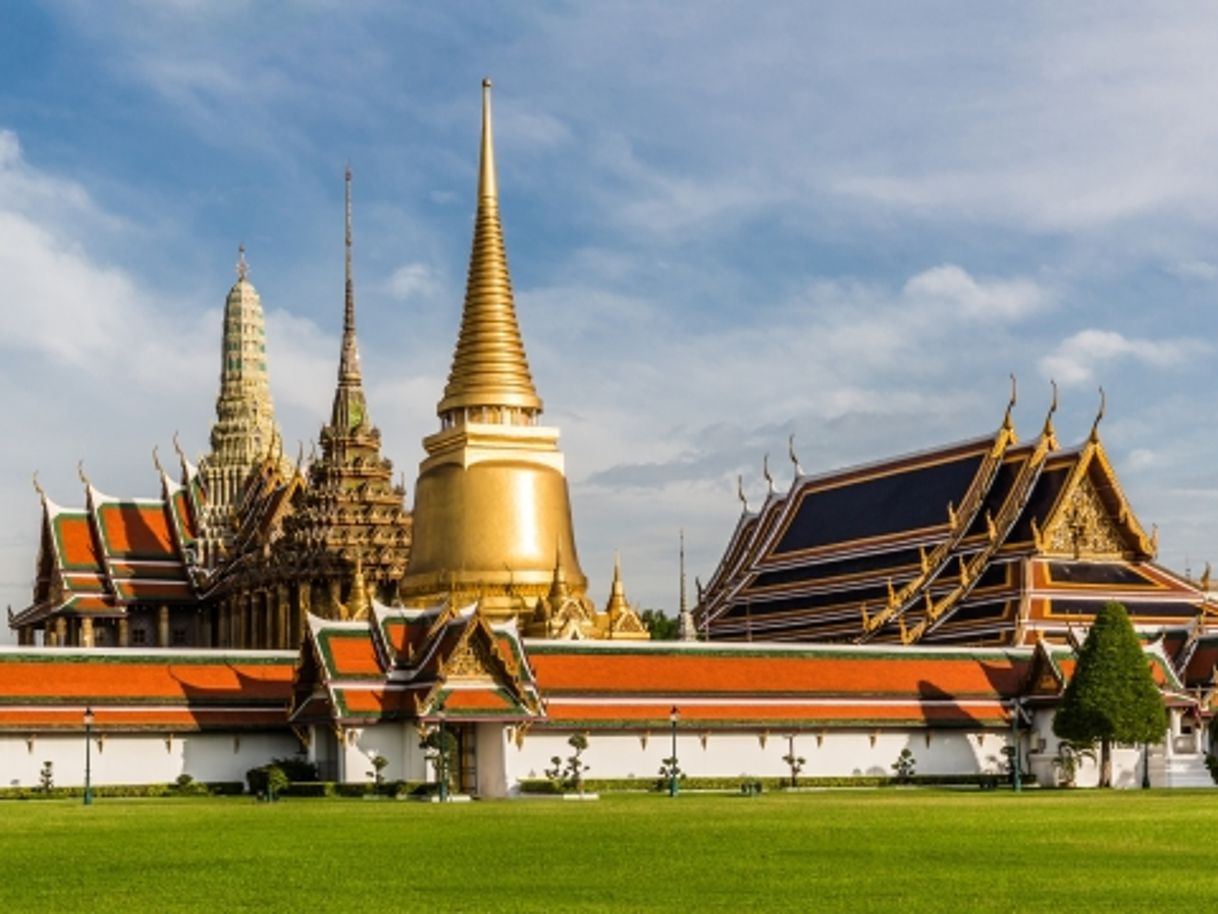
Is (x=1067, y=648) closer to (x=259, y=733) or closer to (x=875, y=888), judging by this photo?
(x=259, y=733)

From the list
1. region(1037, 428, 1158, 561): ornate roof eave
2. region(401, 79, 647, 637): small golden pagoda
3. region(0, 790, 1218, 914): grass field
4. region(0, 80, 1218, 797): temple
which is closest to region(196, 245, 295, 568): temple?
region(0, 80, 1218, 797): temple

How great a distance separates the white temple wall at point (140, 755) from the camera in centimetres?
4653

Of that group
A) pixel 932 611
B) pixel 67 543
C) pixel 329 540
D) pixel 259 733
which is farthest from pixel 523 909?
pixel 67 543

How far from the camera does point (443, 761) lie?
4419 centimetres

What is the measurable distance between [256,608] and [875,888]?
69.9 metres

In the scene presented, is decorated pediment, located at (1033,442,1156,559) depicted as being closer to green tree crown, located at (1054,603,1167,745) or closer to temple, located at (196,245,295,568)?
green tree crown, located at (1054,603,1167,745)

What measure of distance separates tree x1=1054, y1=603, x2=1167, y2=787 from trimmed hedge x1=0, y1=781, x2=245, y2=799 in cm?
1924

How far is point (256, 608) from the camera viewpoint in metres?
86.6

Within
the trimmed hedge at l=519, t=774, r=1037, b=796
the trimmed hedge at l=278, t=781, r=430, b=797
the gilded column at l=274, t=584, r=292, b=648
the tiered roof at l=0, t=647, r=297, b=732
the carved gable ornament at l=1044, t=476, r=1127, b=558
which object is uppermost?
the carved gable ornament at l=1044, t=476, r=1127, b=558

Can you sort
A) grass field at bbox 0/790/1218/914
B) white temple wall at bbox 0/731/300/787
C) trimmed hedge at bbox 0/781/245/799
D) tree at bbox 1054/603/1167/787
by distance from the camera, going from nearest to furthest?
grass field at bbox 0/790/1218/914 < trimmed hedge at bbox 0/781/245/799 < white temple wall at bbox 0/731/300/787 < tree at bbox 1054/603/1167/787

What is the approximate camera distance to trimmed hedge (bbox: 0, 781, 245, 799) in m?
45.3

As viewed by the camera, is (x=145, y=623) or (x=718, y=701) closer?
(x=718, y=701)

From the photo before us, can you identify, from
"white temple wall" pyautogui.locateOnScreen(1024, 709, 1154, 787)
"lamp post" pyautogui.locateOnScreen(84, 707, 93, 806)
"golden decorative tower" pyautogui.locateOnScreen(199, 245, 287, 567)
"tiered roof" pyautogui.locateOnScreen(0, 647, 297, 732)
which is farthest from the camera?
"golden decorative tower" pyautogui.locateOnScreen(199, 245, 287, 567)

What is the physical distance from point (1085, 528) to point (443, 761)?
88.0ft
